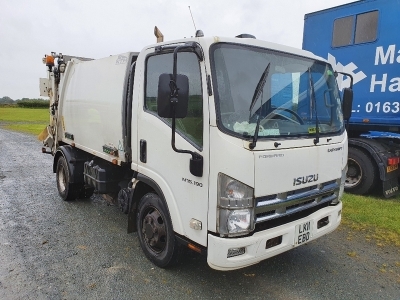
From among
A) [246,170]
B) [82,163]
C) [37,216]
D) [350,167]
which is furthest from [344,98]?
[37,216]

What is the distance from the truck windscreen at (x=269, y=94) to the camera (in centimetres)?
263

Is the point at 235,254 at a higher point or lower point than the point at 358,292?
higher

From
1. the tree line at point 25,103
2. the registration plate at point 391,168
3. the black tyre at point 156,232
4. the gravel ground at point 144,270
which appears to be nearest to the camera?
the gravel ground at point 144,270

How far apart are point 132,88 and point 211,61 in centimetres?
139

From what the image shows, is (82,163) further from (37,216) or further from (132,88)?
(132,88)

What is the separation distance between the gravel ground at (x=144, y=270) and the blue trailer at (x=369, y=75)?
2.06m

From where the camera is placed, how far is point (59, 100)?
591cm

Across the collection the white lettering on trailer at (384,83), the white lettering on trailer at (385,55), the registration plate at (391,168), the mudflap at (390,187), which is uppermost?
the white lettering on trailer at (385,55)

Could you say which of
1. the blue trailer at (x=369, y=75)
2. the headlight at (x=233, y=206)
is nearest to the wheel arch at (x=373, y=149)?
the blue trailer at (x=369, y=75)

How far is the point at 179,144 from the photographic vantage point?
9.64 feet

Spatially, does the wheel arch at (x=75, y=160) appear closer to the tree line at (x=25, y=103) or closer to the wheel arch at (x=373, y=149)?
the wheel arch at (x=373, y=149)

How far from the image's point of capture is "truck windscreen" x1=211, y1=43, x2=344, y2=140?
2.63 metres

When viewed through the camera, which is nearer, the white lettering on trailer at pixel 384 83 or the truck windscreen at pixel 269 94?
the truck windscreen at pixel 269 94

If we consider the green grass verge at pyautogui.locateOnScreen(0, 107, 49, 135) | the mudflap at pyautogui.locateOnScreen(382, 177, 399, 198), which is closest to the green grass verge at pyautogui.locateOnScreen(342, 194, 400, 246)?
the mudflap at pyautogui.locateOnScreen(382, 177, 399, 198)
